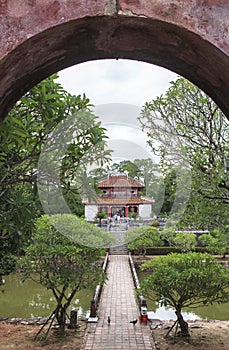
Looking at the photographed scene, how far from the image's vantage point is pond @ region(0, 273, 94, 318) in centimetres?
1008

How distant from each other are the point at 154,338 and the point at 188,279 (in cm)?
136

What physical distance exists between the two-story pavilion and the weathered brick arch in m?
23.7

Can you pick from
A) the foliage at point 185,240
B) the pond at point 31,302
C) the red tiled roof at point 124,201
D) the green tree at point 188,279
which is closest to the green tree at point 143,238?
the foliage at point 185,240

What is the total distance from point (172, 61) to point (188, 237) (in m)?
17.0

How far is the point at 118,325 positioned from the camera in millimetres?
8023

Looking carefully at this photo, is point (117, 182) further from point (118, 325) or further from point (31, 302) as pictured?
point (118, 325)

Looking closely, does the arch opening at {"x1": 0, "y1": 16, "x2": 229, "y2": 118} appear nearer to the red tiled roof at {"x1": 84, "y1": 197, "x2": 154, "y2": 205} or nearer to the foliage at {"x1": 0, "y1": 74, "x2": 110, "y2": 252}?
the foliage at {"x1": 0, "y1": 74, "x2": 110, "y2": 252}

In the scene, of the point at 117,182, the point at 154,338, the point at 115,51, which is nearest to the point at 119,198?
the point at 117,182

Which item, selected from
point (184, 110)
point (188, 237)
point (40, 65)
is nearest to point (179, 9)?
point (40, 65)

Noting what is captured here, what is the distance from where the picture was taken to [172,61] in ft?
7.72

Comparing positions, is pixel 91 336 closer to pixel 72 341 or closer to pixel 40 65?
pixel 72 341

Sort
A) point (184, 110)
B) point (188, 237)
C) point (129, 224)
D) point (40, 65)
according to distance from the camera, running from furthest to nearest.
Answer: point (129, 224) < point (188, 237) < point (184, 110) < point (40, 65)

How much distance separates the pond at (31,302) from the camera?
10077 mm

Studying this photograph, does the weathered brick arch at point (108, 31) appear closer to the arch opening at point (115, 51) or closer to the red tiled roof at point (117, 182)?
the arch opening at point (115, 51)
